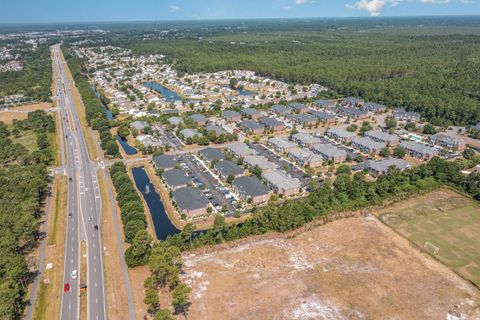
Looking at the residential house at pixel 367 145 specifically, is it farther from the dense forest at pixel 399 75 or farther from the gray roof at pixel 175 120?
the gray roof at pixel 175 120

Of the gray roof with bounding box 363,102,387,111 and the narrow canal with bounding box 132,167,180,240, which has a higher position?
the gray roof with bounding box 363,102,387,111

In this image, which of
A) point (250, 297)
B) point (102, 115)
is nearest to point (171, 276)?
point (250, 297)

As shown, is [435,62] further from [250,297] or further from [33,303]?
[33,303]

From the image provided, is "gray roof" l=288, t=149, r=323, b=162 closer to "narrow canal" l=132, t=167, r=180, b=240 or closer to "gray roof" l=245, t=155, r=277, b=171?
"gray roof" l=245, t=155, r=277, b=171

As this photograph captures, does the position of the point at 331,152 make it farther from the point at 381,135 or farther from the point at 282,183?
the point at 282,183

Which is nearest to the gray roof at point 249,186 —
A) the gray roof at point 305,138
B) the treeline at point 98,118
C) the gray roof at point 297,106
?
the gray roof at point 305,138

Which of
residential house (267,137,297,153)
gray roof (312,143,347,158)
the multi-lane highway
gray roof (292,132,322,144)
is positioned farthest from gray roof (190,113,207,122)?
gray roof (312,143,347,158)
